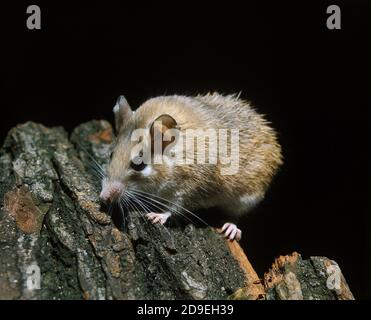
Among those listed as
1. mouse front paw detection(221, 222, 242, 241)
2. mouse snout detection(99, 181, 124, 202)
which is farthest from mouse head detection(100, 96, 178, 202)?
mouse front paw detection(221, 222, 242, 241)

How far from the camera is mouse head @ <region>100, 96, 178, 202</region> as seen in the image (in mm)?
3496

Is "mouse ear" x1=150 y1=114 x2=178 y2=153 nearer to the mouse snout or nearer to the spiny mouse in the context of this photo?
the spiny mouse

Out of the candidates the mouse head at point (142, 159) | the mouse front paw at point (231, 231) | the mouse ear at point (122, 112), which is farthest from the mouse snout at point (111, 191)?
the mouse front paw at point (231, 231)

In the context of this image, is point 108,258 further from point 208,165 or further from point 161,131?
point 208,165

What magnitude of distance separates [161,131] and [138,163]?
0.26 meters

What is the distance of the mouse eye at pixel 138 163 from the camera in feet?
11.6

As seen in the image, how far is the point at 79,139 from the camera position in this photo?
478 centimetres

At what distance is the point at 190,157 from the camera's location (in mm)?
Result: 3691

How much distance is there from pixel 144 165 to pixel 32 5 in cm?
233

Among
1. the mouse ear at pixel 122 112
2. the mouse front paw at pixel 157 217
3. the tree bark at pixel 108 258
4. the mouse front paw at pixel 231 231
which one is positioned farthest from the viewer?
the mouse ear at pixel 122 112

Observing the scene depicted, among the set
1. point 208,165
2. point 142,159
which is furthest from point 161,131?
point 208,165

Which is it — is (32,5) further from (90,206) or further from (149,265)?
(149,265)

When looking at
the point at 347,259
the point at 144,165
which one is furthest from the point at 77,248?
the point at 347,259

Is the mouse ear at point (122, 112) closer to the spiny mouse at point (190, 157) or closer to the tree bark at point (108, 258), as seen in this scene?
the spiny mouse at point (190, 157)
